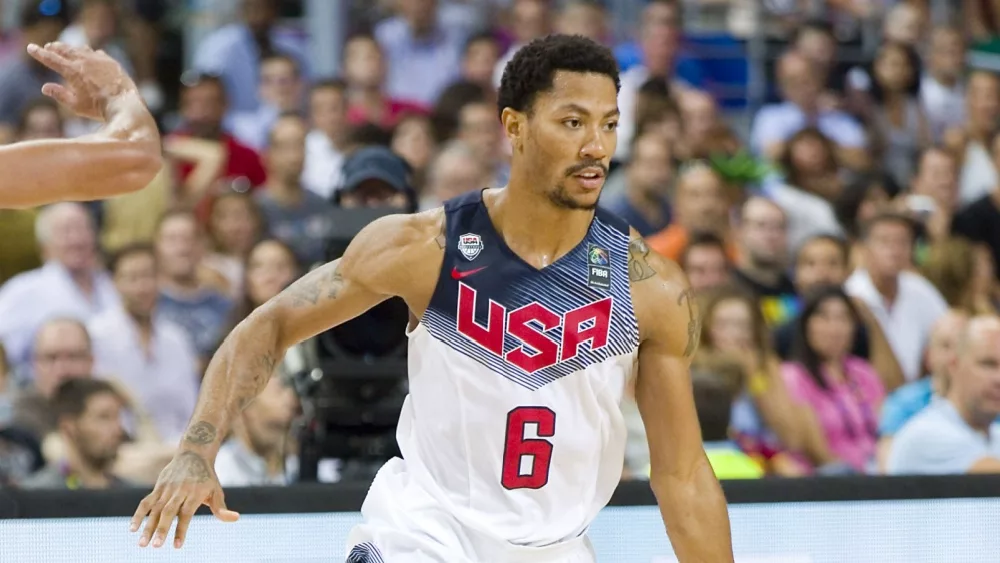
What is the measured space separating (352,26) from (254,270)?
356cm

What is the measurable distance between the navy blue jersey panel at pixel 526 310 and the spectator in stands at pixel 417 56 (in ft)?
19.5

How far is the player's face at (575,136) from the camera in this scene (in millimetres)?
3750

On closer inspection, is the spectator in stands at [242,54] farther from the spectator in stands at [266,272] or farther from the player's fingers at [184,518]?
the player's fingers at [184,518]

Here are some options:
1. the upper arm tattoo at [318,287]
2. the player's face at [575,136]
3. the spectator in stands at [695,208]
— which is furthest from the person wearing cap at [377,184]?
the spectator in stands at [695,208]

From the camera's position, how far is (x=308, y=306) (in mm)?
3949

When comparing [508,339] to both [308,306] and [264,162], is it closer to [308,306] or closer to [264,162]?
[308,306]

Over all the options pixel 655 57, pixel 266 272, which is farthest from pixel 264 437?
pixel 655 57

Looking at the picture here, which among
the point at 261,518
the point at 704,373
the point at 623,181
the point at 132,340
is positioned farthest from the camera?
the point at 623,181

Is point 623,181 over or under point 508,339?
under

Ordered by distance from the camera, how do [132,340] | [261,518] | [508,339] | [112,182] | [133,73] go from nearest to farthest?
[112,182] → [508,339] → [261,518] → [132,340] → [133,73]

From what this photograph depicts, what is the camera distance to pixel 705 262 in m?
7.50

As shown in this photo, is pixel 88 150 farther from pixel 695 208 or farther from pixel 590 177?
pixel 695 208

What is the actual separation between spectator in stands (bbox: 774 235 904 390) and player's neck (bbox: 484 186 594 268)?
11.7 ft

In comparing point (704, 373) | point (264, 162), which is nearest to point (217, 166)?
point (264, 162)
